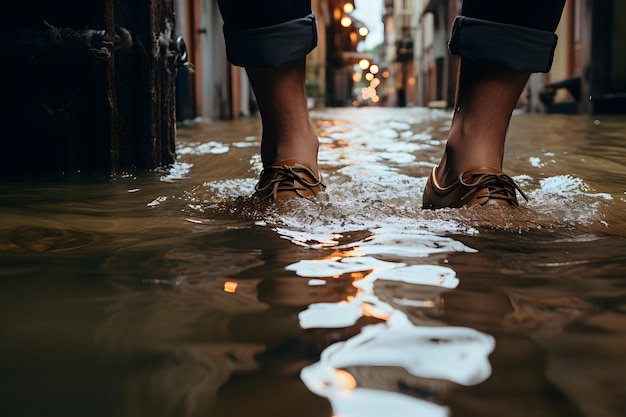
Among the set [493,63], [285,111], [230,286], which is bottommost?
[230,286]

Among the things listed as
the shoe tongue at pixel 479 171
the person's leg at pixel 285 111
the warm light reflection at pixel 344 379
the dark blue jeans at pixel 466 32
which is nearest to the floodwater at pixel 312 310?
the warm light reflection at pixel 344 379

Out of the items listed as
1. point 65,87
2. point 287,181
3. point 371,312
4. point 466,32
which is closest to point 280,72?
point 287,181

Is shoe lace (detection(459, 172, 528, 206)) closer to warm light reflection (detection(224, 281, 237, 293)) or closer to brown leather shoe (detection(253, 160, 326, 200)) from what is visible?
brown leather shoe (detection(253, 160, 326, 200))

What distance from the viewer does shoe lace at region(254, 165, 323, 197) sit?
1.45 m

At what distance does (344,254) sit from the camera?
912mm

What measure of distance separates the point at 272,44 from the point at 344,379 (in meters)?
1.13

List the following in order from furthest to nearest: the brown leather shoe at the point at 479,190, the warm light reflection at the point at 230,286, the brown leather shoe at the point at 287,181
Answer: the brown leather shoe at the point at 287,181 → the brown leather shoe at the point at 479,190 → the warm light reflection at the point at 230,286

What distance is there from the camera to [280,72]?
5.05 ft

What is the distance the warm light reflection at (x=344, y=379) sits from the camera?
0.48 metres

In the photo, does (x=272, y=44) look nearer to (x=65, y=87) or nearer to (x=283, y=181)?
(x=283, y=181)

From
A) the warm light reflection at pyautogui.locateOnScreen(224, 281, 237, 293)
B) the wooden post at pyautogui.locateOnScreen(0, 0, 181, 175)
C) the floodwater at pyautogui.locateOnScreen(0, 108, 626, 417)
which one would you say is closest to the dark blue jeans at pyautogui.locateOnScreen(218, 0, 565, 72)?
the floodwater at pyautogui.locateOnScreen(0, 108, 626, 417)

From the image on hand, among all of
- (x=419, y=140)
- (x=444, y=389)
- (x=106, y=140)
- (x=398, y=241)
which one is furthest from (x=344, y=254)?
(x=419, y=140)

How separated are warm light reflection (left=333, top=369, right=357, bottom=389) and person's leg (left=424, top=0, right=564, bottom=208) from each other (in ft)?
3.18

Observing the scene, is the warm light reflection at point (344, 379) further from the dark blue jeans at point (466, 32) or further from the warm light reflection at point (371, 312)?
the dark blue jeans at point (466, 32)
